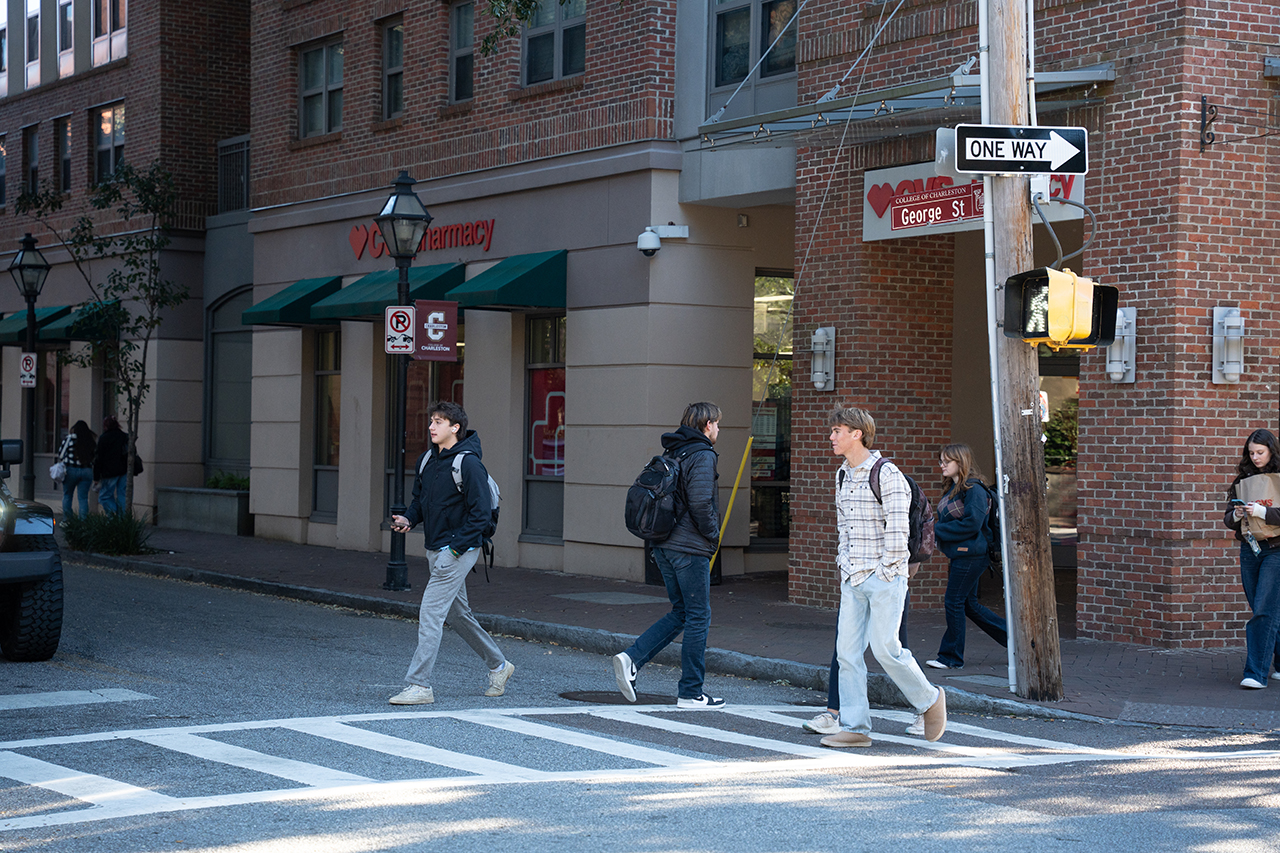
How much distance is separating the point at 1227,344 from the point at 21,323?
75.3 feet

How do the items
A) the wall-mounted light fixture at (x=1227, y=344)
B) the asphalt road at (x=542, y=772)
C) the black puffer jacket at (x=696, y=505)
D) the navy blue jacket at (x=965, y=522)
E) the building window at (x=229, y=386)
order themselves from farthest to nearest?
the building window at (x=229, y=386)
the wall-mounted light fixture at (x=1227, y=344)
the navy blue jacket at (x=965, y=522)
the black puffer jacket at (x=696, y=505)
the asphalt road at (x=542, y=772)

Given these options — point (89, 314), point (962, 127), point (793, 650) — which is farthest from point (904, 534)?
point (89, 314)

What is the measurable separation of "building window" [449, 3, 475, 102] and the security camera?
4.29 metres

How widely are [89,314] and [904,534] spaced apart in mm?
16305

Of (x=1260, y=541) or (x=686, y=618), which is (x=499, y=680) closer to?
(x=686, y=618)

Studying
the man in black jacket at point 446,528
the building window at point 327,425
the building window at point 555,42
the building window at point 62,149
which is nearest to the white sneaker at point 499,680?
the man in black jacket at point 446,528

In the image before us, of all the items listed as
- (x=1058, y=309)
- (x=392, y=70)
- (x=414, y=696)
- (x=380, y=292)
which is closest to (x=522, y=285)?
(x=380, y=292)

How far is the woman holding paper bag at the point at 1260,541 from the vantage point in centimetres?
996

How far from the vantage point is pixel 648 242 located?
16.2 metres

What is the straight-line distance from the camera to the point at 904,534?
314 inches

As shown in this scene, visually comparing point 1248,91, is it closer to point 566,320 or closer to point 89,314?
point 566,320

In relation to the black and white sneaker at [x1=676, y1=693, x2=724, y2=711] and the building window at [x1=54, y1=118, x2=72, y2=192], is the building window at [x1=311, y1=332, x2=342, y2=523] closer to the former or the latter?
the building window at [x1=54, y1=118, x2=72, y2=192]

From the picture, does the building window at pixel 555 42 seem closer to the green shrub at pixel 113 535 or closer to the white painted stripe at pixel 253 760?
the green shrub at pixel 113 535

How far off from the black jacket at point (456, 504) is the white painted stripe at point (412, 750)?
57.7 inches
